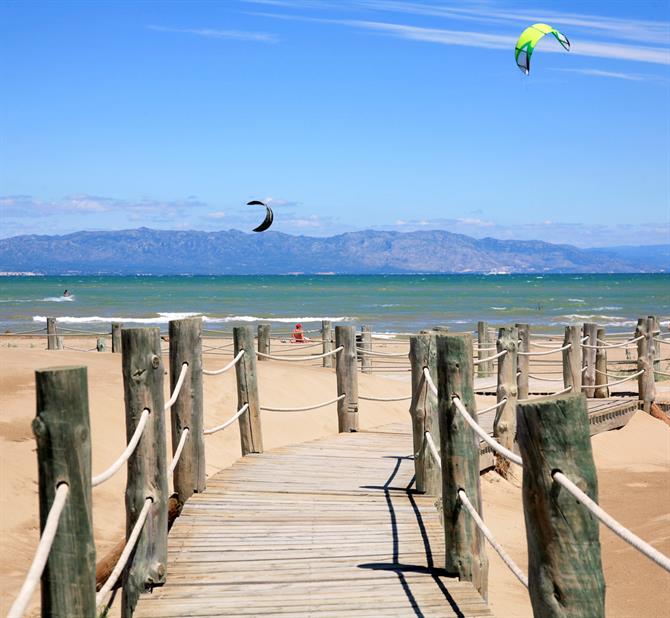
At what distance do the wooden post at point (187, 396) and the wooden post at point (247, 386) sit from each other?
1886 millimetres

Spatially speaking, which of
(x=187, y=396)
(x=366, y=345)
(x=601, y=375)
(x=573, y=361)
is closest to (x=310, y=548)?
(x=187, y=396)

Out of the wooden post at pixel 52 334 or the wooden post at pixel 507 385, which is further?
the wooden post at pixel 52 334

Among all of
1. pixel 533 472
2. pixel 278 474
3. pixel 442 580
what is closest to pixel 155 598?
pixel 442 580

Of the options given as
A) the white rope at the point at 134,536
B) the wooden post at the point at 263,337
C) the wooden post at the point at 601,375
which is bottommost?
the wooden post at the point at 601,375

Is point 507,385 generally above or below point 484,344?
above

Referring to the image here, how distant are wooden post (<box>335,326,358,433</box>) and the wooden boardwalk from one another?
197cm

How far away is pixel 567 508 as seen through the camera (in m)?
3.18

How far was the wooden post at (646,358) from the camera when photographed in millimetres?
14727

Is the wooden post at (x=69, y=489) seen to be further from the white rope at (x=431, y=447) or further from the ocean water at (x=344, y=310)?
the ocean water at (x=344, y=310)

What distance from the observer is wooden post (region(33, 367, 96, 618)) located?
321 centimetres

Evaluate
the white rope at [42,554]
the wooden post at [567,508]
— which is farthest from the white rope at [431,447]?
the white rope at [42,554]

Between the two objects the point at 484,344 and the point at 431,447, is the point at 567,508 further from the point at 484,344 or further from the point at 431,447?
the point at 484,344

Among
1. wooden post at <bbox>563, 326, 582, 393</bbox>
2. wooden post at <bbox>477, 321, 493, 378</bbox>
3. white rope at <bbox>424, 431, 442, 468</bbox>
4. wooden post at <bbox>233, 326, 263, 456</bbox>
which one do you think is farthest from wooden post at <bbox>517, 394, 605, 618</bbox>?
wooden post at <bbox>477, 321, 493, 378</bbox>

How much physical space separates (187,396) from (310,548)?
1569mm
